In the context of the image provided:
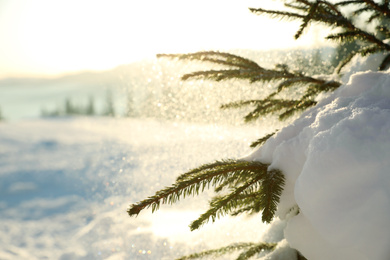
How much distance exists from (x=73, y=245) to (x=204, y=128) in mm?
5496

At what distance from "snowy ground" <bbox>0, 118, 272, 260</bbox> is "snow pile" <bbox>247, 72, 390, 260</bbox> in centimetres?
275

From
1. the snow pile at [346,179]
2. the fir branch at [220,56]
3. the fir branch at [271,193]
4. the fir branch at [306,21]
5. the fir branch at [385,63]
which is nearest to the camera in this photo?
the snow pile at [346,179]

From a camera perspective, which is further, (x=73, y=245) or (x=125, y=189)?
(x=125, y=189)

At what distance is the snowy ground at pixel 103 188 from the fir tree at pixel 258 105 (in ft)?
7.16

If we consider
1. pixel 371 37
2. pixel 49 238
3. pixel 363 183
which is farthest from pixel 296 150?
pixel 49 238

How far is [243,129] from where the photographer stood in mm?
8188

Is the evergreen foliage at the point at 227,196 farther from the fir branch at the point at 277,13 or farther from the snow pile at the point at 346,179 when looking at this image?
the fir branch at the point at 277,13

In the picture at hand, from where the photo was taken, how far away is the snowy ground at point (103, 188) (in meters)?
3.86

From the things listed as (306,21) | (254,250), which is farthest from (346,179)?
(254,250)

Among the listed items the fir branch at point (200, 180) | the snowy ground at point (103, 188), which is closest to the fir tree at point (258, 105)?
the fir branch at point (200, 180)

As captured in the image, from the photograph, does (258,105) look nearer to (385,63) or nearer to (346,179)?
(385,63)

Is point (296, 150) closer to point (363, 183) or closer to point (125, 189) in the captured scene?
point (363, 183)

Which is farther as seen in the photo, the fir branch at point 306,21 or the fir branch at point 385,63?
the fir branch at point 385,63

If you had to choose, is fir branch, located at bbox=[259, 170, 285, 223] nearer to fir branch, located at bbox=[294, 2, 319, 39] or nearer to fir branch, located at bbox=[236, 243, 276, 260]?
fir branch, located at bbox=[294, 2, 319, 39]
